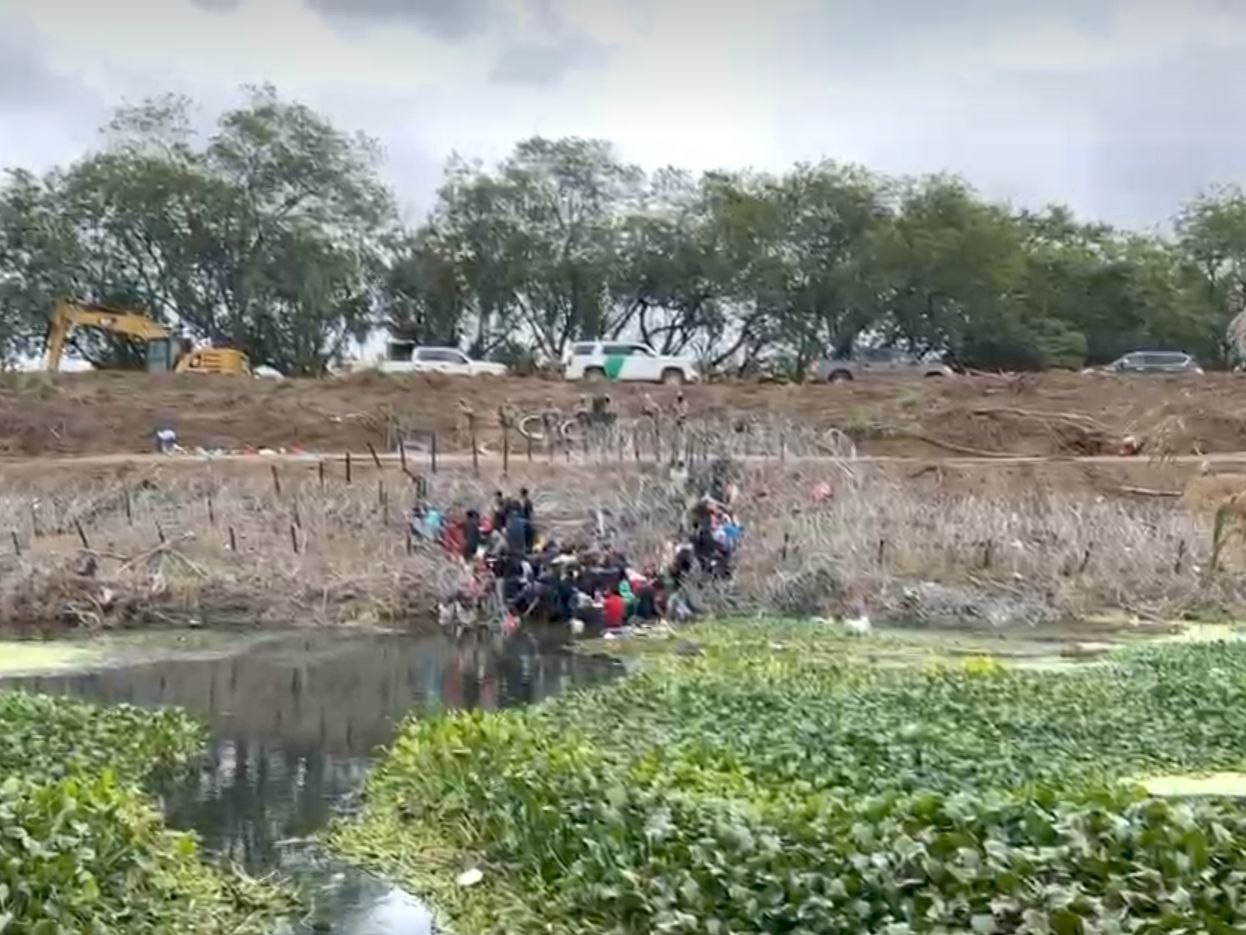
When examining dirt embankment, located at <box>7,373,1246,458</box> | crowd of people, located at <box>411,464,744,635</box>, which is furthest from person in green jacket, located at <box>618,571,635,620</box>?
dirt embankment, located at <box>7,373,1246,458</box>

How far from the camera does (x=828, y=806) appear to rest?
29.2ft

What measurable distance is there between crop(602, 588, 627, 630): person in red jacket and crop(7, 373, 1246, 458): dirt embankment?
40.5 ft

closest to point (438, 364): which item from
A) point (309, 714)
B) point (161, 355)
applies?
point (161, 355)

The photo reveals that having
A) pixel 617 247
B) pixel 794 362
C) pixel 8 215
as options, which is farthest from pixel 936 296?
pixel 8 215

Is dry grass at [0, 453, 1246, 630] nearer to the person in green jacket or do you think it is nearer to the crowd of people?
the crowd of people

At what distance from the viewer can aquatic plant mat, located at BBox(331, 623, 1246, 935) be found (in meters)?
7.50

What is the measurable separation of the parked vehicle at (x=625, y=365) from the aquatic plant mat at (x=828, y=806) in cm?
2676

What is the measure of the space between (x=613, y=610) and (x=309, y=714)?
691 centimetres

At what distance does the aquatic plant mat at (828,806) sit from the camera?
7.50m

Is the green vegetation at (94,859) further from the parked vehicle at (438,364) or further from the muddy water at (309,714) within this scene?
the parked vehicle at (438,364)

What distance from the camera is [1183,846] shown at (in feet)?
24.8

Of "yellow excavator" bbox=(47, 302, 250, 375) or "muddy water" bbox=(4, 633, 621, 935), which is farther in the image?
"yellow excavator" bbox=(47, 302, 250, 375)

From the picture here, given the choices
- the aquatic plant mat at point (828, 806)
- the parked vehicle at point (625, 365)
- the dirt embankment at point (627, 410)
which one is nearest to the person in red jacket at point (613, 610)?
the aquatic plant mat at point (828, 806)

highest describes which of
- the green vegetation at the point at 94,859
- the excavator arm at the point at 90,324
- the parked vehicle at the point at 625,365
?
the excavator arm at the point at 90,324
